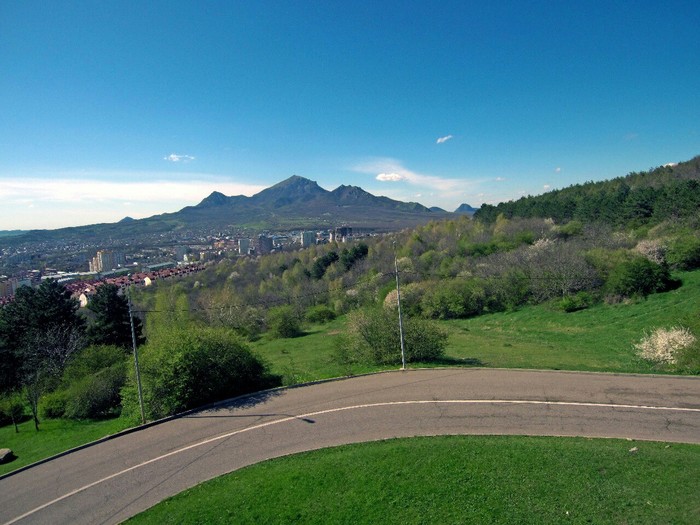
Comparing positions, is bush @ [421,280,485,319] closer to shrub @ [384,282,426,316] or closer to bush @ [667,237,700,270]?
shrub @ [384,282,426,316]

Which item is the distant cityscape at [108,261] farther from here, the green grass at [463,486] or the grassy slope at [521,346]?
the green grass at [463,486]

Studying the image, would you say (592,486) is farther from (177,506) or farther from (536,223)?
(536,223)

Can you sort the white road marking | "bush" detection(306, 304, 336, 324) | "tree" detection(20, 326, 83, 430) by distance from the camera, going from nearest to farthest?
the white road marking, "tree" detection(20, 326, 83, 430), "bush" detection(306, 304, 336, 324)

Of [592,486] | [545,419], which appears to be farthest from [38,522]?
[545,419]

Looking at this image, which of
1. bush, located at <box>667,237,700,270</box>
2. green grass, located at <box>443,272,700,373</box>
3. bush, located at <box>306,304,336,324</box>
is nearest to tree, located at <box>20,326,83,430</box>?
green grass, located at <box>443,272,700,373</box>

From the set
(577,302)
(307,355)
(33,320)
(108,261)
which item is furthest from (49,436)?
(108,261)

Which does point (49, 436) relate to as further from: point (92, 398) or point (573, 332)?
point (573, 332)
